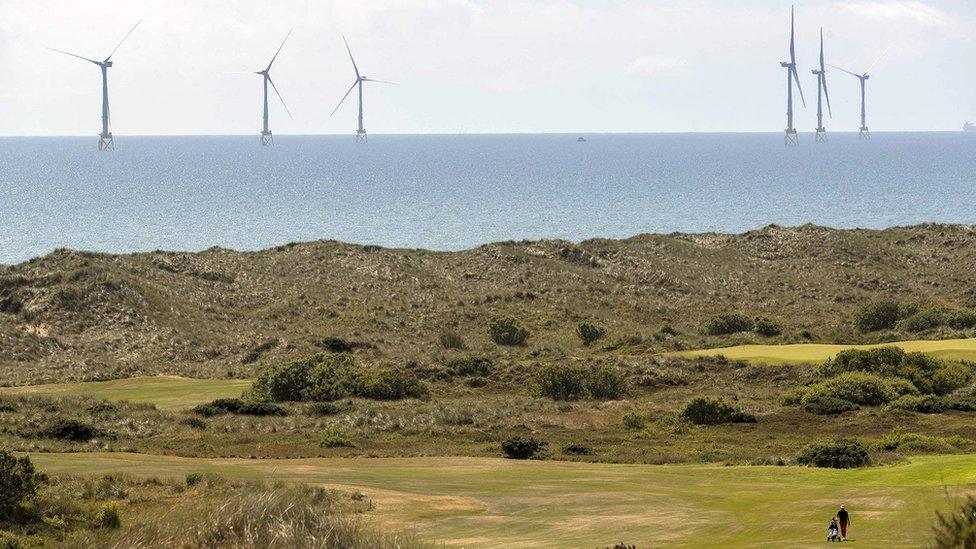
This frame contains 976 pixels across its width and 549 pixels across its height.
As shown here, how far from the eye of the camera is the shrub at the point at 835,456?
3181 cm

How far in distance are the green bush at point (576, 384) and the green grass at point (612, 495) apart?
629 inches

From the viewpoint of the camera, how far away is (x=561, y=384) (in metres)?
50.1

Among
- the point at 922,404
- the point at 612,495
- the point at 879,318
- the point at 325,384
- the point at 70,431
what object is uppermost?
the point at 879,318

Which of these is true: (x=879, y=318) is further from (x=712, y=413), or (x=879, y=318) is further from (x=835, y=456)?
(x=835, y=456)

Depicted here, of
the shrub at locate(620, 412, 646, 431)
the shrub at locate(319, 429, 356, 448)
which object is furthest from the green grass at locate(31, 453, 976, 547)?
the shrub at locate(620, 412, 646, 431)

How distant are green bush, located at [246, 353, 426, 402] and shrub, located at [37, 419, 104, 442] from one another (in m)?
9.96

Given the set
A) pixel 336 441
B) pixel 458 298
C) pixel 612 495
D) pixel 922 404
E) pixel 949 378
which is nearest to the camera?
pixel 612 495

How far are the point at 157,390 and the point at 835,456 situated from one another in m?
28.2

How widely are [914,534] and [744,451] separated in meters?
13.2

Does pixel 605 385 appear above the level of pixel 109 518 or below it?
above

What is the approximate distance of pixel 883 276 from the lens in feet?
277

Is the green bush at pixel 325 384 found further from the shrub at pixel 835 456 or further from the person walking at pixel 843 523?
the person walking at pixel 843 523

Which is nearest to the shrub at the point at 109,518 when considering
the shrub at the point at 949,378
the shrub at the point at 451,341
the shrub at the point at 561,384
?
the shrub at the point at 561,384

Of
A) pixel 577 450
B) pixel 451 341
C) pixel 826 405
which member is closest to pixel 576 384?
pixel 826 405
